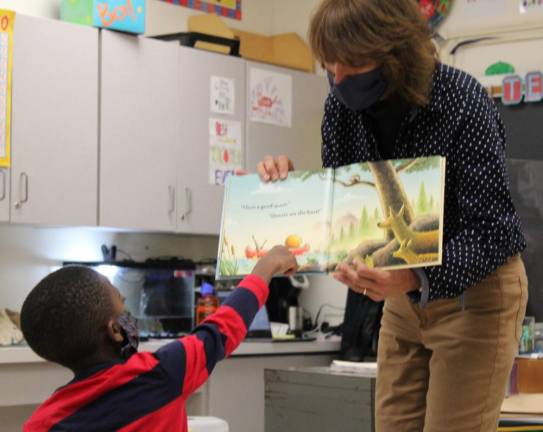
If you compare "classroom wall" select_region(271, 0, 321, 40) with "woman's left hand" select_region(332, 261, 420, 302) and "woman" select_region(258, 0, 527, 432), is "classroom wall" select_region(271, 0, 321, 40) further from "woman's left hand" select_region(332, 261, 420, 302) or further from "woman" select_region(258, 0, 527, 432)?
"woman's left hand" select_region(332, 261, 420, 302)

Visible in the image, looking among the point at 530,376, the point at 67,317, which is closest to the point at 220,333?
the point at 67,317

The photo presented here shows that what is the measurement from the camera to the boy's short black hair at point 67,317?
163 centimetres

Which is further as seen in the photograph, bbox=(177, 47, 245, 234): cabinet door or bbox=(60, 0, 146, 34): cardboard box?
bbox=(177, 47, 245, 234): cabinet door

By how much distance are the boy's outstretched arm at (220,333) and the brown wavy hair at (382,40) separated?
1.24 ft

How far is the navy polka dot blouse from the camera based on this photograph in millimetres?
1717

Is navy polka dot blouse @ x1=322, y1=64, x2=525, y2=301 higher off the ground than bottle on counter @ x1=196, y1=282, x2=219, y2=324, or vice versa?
navy polka dot blouse @ x1=322, y1=64, x2=525, y2=301

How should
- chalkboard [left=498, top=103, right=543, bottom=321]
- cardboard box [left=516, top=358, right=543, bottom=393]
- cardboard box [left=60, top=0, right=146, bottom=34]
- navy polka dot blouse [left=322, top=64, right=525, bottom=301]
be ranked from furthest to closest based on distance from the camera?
cardboard box [left=60, top=0, right=146, bottom=34] → chalkboard [left=498, top=103, right=543, bottom=321] → cardboard box [left=516, top=358, right=543, bottom=393] → navy polka dot blouse [left=322, top=64, right=525, bottom=301]

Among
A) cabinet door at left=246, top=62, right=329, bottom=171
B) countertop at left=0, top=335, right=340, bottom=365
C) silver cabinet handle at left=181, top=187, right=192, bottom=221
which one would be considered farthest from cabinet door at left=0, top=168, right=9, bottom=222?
cabinet door at left=246, top=62, right=329, bottom=171

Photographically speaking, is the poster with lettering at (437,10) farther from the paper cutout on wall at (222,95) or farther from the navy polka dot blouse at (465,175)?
the navy polka dot blouse at (465,175)

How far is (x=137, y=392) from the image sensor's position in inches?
64.2

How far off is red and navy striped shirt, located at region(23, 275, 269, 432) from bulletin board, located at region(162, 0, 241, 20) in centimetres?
324

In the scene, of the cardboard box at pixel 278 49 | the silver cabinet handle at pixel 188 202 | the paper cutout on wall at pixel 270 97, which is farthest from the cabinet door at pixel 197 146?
the cardboard box at pixel 278 49

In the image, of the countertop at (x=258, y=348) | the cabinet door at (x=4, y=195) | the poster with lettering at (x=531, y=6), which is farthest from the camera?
the poster with lettering at (x=531, y=6)

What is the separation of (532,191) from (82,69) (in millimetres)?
1832
